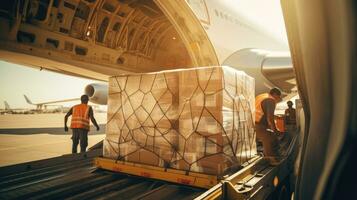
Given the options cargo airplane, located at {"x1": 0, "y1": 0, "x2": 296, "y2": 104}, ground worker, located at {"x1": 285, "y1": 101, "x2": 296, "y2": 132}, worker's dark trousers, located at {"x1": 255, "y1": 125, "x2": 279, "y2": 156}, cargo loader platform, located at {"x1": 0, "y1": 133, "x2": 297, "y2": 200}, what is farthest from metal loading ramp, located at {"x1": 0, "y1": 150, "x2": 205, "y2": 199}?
ground worker, located at {"x1": 285, "y1": 101, "x2": 296, "y2": 132}

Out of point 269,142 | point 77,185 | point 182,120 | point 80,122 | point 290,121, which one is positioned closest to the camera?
point 77,185

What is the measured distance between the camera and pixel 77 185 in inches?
101

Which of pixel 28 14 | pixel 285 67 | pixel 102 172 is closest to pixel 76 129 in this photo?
pixel 28 14

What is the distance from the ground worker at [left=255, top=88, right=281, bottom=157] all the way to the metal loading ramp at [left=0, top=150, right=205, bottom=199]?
2.00 metres

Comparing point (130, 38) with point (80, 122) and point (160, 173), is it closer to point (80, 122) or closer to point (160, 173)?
point (80, 122)

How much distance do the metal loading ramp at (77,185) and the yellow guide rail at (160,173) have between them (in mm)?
76

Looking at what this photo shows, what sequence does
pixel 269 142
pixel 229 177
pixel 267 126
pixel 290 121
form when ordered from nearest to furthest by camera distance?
pixel 229 177 < pixel 269 142 < pixel 267 126 < pixel 290 121

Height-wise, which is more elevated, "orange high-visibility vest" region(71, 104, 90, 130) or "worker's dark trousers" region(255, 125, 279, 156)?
"orange high-visibility vest" region(71, 104, 90, 130)

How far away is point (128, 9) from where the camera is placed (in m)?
6.57

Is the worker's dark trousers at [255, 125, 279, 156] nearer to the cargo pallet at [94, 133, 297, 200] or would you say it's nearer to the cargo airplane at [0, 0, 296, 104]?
the cargo pallet at [94, 133, 297, 200]

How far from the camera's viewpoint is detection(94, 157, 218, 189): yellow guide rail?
2.39 meters

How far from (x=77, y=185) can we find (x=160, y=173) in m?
0.81

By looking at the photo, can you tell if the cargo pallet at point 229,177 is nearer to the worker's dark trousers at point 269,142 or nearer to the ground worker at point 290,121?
the worker's dark trousers at point 269,142

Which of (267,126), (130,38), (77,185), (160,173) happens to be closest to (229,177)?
(160,173)
